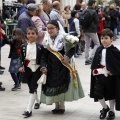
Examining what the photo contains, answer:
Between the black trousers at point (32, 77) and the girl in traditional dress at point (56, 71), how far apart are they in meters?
0.16

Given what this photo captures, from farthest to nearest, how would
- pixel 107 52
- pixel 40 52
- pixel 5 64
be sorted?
pixel 5 64
pixel 40 52
pixel 107 52

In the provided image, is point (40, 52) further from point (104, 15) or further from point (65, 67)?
point (104, 15)

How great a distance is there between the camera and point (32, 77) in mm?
6879

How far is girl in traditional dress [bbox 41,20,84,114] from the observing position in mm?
6656

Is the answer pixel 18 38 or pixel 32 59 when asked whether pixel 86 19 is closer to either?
pixel 18 38

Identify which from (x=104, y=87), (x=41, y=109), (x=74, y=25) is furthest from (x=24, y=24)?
(x=74, y=25)

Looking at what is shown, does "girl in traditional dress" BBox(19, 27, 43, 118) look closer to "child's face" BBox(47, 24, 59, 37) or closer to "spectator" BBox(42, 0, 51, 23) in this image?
"child's face" BBox(47, 24, 59, 37)

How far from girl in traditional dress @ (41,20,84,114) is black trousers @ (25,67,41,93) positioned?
156 millimetres

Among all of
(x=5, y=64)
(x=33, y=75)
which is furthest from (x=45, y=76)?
(x=5, y=64)

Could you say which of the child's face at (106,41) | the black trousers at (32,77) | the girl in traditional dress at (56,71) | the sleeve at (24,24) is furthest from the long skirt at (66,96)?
the sleeve at (24,24)

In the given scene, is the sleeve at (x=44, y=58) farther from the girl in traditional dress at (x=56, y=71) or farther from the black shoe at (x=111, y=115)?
the black shoe at (x=111, y=115)

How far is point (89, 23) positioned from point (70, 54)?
6.15 meters

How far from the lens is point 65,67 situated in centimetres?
670

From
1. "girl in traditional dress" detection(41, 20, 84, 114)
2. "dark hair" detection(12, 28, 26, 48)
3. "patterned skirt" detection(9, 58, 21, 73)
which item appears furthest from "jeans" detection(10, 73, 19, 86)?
"girl in traditional dress" detection(41, 20, 84, 114)
